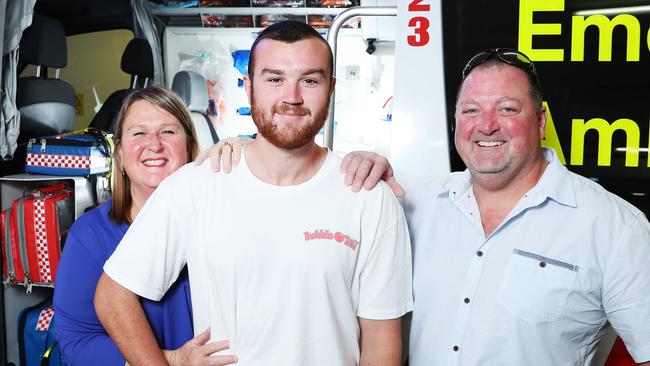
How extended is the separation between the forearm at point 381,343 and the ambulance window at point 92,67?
4.72 meters

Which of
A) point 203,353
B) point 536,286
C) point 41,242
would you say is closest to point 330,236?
point 203,353

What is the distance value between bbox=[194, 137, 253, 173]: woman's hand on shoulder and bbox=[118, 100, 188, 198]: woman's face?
33cm

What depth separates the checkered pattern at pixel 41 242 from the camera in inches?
105

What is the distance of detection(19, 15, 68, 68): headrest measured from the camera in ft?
10.1

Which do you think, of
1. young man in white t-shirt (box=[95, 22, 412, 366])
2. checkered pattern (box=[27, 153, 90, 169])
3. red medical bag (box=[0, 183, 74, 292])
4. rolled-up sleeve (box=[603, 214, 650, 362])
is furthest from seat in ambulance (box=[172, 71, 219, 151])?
rolled-up sleeve (box=[603, 214, 650, 362])

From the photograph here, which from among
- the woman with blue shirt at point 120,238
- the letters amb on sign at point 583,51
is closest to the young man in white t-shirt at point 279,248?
the woman with blue shirt at point 120,238

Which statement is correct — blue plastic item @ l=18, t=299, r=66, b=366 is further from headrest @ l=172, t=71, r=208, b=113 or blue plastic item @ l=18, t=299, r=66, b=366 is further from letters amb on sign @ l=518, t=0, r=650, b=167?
letters amb on sign @ l=518, t=0, r=650, b=167

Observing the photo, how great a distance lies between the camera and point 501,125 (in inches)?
59.9

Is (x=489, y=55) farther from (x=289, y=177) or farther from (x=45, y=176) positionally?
(x=45, y=176)

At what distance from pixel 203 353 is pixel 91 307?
484 mm

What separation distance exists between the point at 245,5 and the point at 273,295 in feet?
11.7

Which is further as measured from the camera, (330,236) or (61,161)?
(61,161)

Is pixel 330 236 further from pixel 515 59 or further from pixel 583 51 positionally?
pixel 583 51

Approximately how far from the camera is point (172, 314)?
165 centimetres
